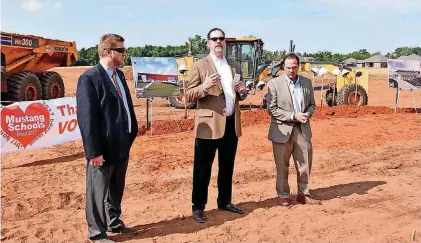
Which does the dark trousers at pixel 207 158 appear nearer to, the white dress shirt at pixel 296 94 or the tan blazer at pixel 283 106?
the tan blazer at pixel 283 106

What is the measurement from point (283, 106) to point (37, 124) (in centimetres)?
522

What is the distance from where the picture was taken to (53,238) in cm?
463

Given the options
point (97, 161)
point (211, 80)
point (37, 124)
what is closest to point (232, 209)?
point (211, 80)

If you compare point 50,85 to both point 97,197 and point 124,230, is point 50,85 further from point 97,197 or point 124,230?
point 97,197

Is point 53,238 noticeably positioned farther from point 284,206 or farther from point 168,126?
point 168,126

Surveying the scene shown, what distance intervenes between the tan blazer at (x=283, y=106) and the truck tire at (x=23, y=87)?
10.7 meters

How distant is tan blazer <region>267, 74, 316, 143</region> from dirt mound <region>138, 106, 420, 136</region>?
6.43 m

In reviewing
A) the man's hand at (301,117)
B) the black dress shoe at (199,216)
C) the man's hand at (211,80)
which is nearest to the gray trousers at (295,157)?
the man's hand at (301,117)

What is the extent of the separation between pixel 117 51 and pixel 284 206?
2.76 meters

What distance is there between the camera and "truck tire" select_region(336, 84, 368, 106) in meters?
16.8

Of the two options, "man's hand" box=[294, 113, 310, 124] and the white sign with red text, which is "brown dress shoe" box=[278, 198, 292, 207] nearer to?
"man's hand" box=[294, 113, 310, 124]

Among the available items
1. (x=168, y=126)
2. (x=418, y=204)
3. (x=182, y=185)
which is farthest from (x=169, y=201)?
(x=168, y=126)

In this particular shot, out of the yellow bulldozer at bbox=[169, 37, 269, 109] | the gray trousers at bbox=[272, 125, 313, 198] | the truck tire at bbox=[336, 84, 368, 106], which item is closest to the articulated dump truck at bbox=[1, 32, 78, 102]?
the yellow bulldozer at bbox=[169, 37, 269, 109]

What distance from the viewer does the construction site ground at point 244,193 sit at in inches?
188
